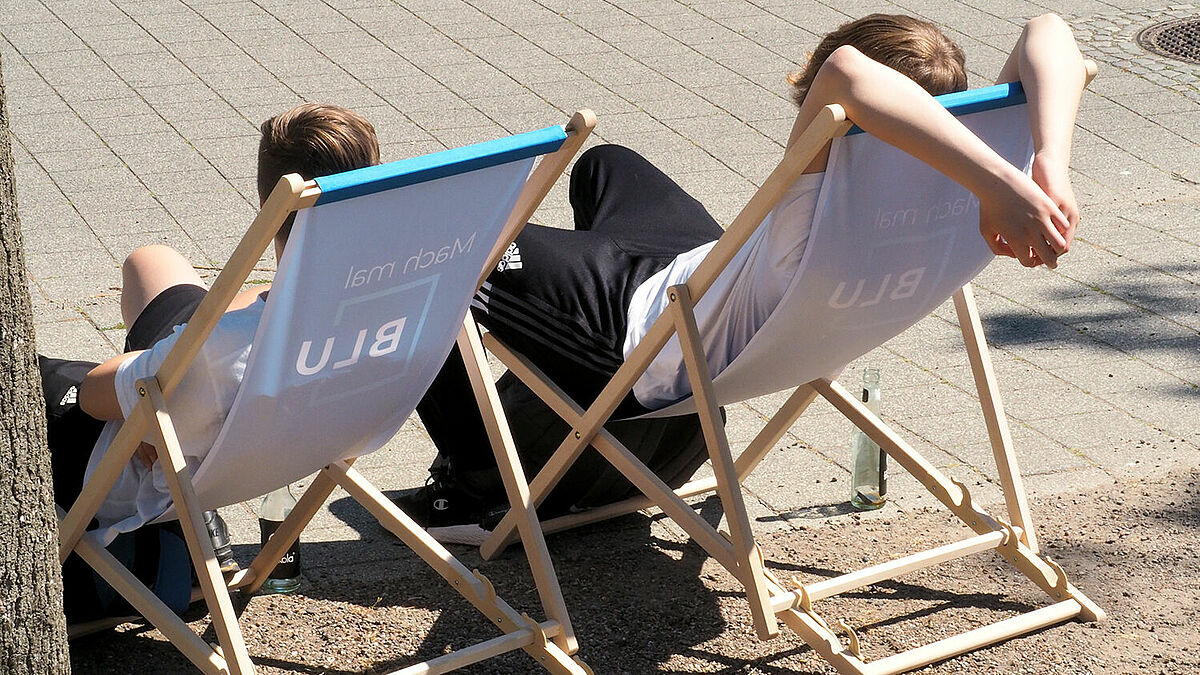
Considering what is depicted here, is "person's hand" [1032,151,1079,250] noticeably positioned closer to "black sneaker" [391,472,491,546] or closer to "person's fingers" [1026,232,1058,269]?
"person's fingers" [1026,232,1058,269]

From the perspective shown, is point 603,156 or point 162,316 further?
point 603,156

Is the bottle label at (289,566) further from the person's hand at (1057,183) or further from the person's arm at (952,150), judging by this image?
the person's hand at (1057,183)

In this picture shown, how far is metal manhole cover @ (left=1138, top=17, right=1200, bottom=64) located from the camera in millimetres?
8305

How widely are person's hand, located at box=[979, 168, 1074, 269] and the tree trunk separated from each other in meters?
1.67

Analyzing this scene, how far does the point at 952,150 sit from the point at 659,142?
13.2 ft

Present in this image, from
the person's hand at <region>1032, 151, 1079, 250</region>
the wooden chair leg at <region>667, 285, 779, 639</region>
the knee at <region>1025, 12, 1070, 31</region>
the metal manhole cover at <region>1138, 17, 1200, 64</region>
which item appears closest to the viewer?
the person's hand at <region>1032, 151, 1079, 250</region>

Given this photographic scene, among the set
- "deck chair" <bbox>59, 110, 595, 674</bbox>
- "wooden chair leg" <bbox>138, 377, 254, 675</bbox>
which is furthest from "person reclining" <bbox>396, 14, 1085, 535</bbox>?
"wooden chair leg" <bbox>138, 377, 254, 675</bbox>

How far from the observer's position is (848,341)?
10.7 feet

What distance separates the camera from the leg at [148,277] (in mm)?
3395

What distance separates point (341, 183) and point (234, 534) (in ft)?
5.22

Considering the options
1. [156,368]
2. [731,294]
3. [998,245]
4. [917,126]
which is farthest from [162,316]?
[998,245]

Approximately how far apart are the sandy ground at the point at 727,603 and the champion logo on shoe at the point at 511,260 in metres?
0.77

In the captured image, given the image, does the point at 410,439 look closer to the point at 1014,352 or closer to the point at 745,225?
the point at 745,225

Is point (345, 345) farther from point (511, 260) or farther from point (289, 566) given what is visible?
point (289, 566)
